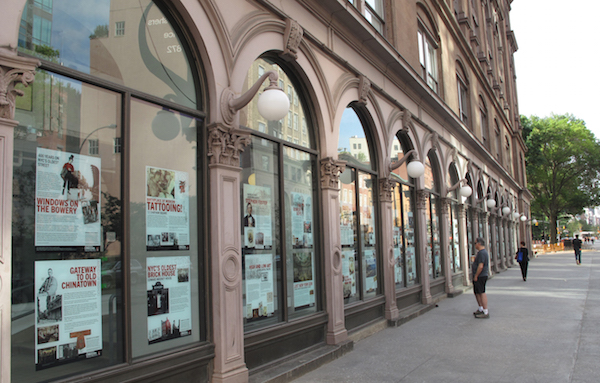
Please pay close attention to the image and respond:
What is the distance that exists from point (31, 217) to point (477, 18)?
28.2 meters

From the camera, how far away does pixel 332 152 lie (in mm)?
8891

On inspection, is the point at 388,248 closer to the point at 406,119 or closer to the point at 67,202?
the point at 406,119

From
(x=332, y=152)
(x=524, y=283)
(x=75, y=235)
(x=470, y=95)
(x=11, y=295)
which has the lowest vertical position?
(x=524, y=283)

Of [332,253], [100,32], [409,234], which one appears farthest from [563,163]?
[100,32]

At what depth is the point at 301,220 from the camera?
814 centimetres

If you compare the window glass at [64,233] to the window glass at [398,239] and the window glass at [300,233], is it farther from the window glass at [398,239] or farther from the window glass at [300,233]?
the window glass at [398,239]

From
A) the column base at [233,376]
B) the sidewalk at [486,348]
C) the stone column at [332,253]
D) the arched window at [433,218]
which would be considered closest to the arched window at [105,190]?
the column base at [233,376]

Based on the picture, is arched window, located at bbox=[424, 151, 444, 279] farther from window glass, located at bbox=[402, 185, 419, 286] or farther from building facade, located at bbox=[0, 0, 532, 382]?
building facade, located at bbox=[0, 0, 532, 382]

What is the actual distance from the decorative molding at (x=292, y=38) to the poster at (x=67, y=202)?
3968 millimetres

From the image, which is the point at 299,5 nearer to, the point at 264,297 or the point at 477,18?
the point at 264,297

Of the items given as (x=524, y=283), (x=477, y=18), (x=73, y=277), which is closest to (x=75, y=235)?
(x=73, y=277)

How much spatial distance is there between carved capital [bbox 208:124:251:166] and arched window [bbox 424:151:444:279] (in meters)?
10.2

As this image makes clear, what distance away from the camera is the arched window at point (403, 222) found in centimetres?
1260

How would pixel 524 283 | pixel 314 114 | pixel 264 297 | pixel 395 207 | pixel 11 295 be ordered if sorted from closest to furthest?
pixel 11 295, pixel 264 297, pixel 314 114, pixel 395 207, pixel 524 283
